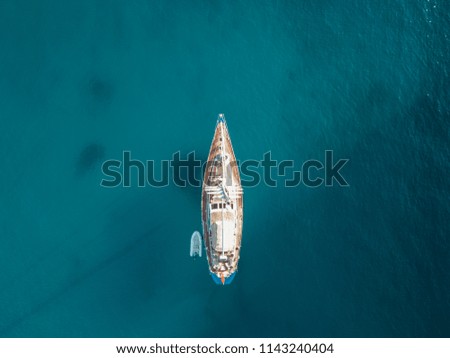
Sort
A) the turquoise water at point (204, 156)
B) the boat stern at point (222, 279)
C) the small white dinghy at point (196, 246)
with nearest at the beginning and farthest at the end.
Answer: the boat stern at point (222, 279), the turquoise water at point (204, 156), the small white dinghy at point (196, 246)

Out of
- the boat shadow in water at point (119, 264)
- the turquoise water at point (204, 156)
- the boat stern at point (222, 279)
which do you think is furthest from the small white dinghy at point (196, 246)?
the boat shadow in water at point (119, 264)

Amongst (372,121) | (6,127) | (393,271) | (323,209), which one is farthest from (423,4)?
(6,127)

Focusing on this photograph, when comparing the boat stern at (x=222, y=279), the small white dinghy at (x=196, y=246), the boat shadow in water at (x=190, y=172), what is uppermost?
the boat shadow in water at (x=190, y=172)

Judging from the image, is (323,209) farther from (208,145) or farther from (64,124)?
(64,124)

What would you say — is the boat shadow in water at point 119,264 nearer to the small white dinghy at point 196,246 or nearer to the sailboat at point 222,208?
the small white dinghy at point 196,246

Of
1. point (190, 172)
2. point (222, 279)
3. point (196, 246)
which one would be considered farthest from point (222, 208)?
point (222, 279)
